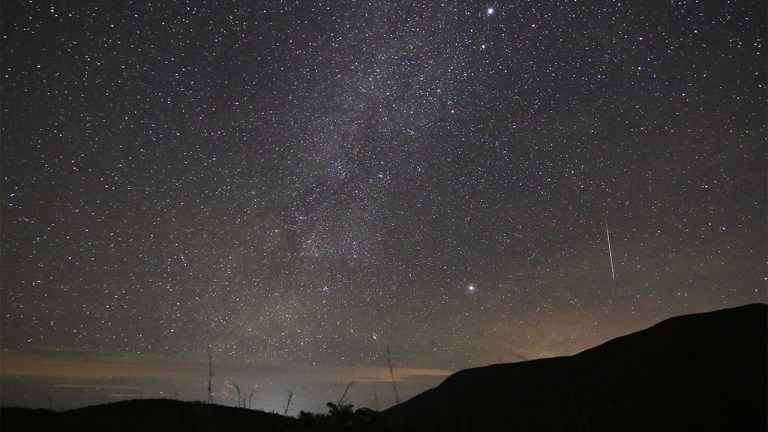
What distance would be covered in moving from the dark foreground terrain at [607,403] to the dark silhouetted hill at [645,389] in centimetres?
3

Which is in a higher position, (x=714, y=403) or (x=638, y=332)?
(x=638, y=332)

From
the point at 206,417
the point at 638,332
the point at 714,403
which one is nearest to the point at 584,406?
the point at 714,403

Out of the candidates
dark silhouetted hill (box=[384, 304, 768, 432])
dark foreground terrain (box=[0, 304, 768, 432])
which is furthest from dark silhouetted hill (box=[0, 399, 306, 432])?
dark silhouetted hill (box=[384, 304, 768, 432])

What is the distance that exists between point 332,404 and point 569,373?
13.2 metres

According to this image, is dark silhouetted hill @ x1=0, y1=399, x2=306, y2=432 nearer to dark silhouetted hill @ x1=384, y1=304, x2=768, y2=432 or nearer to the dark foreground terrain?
the dark foreground terrain

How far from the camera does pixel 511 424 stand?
12.5m

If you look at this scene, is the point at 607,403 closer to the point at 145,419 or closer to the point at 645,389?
the point at 645,389

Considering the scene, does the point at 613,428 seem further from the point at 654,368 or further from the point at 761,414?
the point at 654,368

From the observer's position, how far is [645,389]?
13.6 m

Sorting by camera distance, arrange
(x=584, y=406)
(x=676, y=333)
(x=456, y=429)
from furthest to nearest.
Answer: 1. (x=676, y=333)
2. (x=584, y=406)
3. (x=456, y=429)

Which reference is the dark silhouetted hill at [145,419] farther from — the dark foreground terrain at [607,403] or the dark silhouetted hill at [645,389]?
the dark silhouetted hill at [645,389]

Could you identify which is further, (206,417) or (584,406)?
(584,406)

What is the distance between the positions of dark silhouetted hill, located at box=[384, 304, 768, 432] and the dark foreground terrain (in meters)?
0.03

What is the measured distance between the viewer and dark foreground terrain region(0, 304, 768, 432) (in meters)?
10.0
